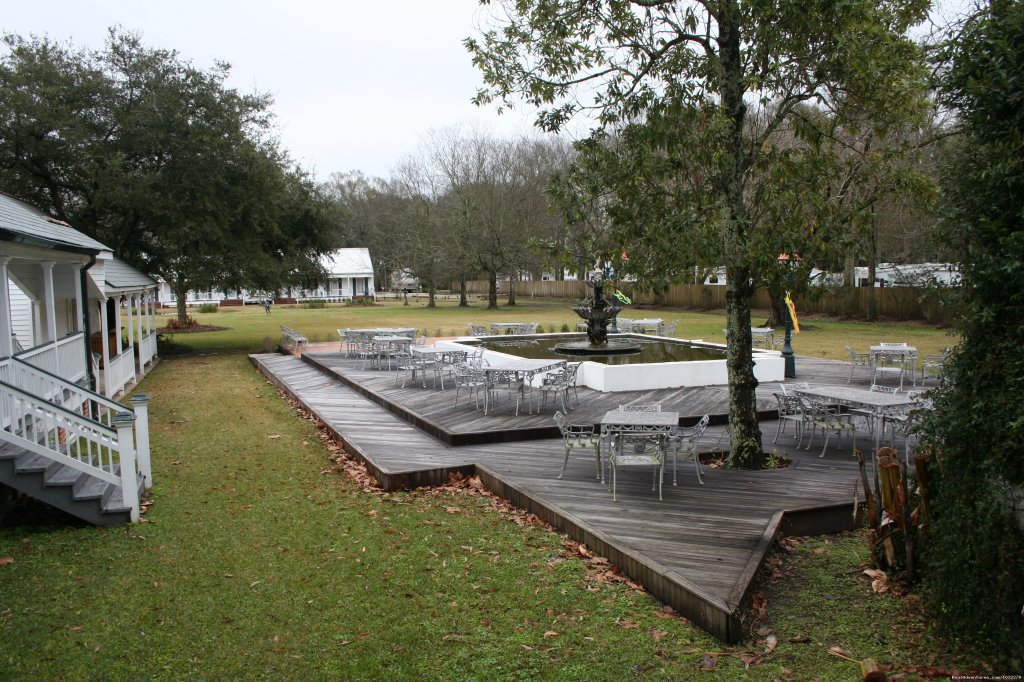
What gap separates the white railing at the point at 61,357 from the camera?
29.7 feet

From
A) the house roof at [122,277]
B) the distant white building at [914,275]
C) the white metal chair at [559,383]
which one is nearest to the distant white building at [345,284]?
the distant white building at [914,275]

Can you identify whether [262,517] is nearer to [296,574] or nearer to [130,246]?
[296,574]

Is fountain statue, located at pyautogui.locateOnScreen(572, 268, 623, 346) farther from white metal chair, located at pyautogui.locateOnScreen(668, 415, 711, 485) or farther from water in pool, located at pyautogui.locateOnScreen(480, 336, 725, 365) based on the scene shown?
white metal chair, located at pyautogui.locateOnScreen(668, 415, 711, 485)

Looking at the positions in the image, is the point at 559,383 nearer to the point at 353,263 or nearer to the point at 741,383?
the point at 741,383

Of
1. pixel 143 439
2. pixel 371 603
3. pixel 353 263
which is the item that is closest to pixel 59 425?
pixel 143 439

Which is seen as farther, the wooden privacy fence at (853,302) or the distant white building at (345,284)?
the distant white building at (345,284)

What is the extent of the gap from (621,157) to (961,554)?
6001mm

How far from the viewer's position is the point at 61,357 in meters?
10.5

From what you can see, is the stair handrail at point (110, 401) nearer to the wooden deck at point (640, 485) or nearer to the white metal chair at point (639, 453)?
the wooden deck at point (640, 485)

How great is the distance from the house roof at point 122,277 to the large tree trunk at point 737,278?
13.5 metres

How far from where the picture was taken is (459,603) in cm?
526

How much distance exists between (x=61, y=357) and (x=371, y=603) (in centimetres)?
781

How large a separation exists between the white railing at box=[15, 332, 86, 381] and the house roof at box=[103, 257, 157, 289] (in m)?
4.20

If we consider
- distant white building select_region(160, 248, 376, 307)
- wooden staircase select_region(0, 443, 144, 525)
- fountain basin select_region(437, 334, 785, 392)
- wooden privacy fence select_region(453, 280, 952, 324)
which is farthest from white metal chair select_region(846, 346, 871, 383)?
distant white building select_region(160, 248, 376, 307)
